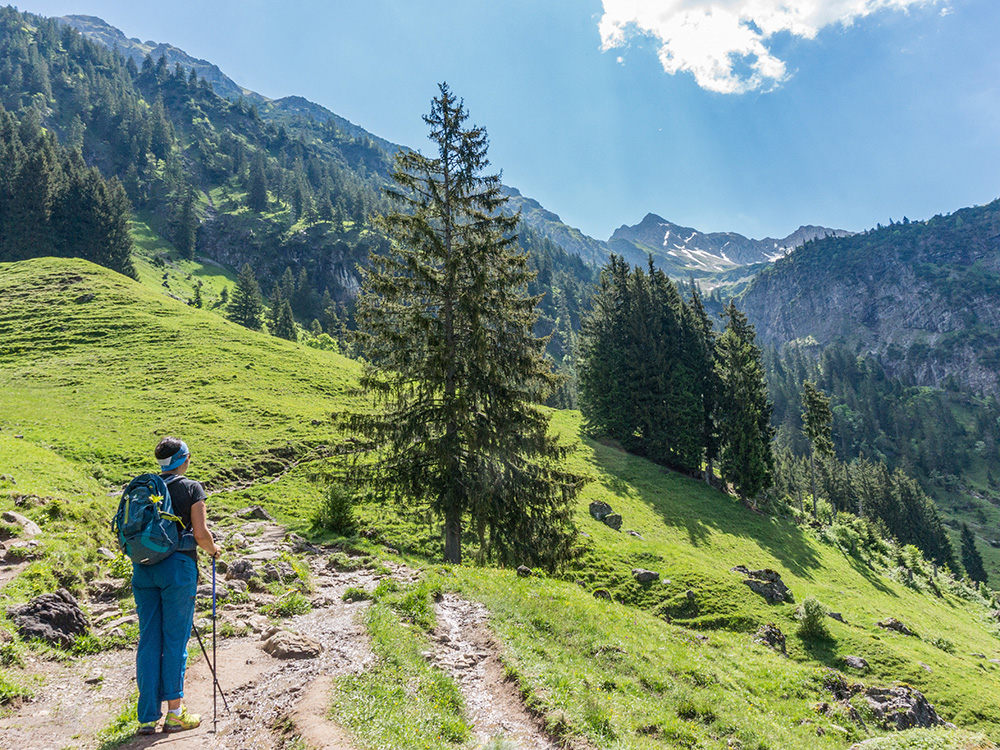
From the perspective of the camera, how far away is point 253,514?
18.6 meters

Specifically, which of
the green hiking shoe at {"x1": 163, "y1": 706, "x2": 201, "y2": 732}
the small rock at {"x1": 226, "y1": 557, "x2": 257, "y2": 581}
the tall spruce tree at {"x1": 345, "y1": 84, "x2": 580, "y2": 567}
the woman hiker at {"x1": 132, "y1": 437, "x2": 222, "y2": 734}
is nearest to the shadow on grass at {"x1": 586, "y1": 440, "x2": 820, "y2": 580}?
the tall spruce tree at {"x1": 345, "y1": 84, "x2": 580, "y2": 567}

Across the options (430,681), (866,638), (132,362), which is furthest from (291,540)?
(132,362)

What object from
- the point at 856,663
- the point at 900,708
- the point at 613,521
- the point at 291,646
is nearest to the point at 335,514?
the point at 291,646

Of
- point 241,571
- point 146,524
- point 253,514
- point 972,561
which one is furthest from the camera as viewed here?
point 972,561

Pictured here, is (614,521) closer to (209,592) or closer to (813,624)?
(813,624)

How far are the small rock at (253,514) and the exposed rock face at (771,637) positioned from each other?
18.3 m

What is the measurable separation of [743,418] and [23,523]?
49011 millimetres

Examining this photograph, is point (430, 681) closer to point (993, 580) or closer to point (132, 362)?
A: point (132, 362)

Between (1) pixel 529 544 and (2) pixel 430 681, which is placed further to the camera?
(1) pixel 529 544

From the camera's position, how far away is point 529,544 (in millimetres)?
16797

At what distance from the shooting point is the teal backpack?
5.62 m

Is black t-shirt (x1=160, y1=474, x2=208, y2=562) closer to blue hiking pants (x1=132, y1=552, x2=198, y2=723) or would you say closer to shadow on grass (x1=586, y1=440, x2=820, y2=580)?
blue hiking pants (x1=132, y1=552, x2=198, y2=723)

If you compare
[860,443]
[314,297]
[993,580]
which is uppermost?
[314,297]

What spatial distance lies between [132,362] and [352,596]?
36784mm
